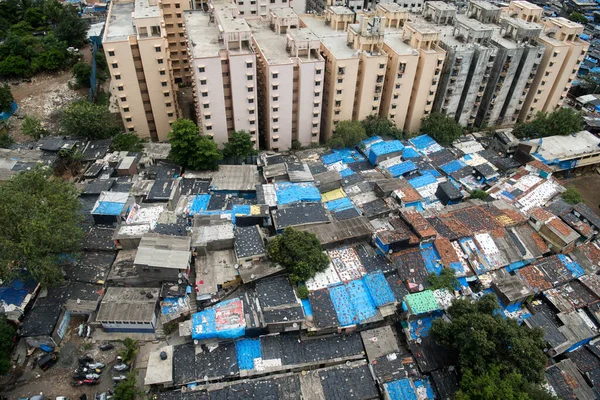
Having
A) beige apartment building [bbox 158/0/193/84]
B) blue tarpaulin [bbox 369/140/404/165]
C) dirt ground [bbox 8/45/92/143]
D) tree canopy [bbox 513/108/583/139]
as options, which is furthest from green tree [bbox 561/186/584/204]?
dirt ground [bbox 8/45/92/143]

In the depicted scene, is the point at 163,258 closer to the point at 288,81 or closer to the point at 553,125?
the point at 288,81

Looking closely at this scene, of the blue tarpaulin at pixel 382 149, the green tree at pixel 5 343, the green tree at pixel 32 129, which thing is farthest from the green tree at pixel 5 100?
the blue tarpaulin at pixel 382 149

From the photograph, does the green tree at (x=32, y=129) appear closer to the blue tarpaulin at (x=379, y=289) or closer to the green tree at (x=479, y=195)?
the blue tarpaulin at (x=379, y=289)

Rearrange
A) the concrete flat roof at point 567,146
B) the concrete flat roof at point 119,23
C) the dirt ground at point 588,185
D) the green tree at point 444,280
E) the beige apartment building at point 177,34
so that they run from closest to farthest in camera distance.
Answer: the green tree at point 444,280, the concrete flat roof at point 119,23, the dirt ground at point 588,185, the concrete flat roof at point 567,146, the beige apartment building at point 177,34

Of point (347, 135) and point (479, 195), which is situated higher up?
point (347, 135)

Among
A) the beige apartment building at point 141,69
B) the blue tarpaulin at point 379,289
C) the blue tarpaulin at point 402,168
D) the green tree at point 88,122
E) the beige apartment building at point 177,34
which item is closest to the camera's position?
the blue tarpaulin at point 379,289

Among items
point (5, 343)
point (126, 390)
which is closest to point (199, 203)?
point (126, 390)

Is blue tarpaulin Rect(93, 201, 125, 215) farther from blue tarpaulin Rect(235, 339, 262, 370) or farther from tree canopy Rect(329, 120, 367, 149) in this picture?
tree canopy Rect(329, 120, 367, 149)
